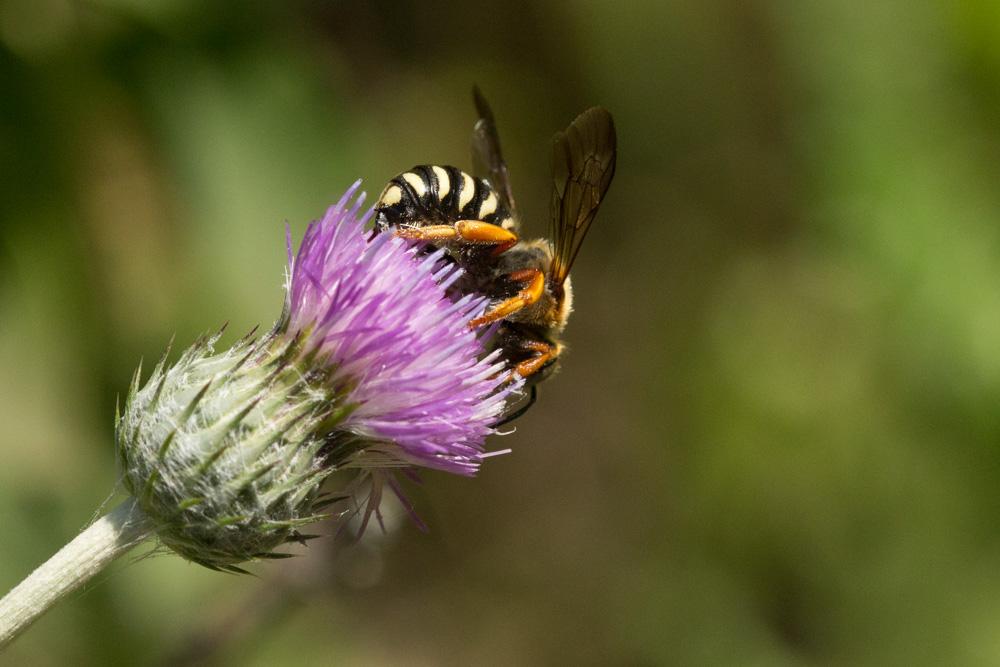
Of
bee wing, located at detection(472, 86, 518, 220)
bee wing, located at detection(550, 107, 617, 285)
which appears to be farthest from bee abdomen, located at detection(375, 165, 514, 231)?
bee wing, located at detection(472, 86, 518, 220)

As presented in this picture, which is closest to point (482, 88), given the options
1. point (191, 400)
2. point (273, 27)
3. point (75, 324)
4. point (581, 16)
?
point (581, 16)

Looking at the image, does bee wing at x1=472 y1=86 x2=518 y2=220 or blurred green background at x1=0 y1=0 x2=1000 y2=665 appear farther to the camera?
blurred green background at x1=0 y1=0 x2=1000 y2=665

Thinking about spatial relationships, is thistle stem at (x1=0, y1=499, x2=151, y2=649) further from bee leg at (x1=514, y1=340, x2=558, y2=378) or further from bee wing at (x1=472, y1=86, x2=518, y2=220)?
bee wing at (x1=472, y1=86, x2=518, y2=220)

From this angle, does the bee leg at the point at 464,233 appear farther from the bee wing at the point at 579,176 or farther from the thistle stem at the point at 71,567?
the thistle stem at the point at 71,567

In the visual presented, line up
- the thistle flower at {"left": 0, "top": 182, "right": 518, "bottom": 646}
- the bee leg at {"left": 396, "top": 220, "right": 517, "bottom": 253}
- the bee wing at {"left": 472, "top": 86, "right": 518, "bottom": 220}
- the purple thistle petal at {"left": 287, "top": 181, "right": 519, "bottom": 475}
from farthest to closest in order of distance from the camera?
the bee wing at {"left": 472, "top": 86, "right": 518, "bottom": 220}
the bee leg at {"left": 396, "top": 220, "right": 517, "bottom": 253}
the purple thistle petal at {"left": 287, "top": 181, "right": 519, "bottom": 475}
the thistle flower at {"left": 0, "top": 182, "right": 518, "bottom": 646}

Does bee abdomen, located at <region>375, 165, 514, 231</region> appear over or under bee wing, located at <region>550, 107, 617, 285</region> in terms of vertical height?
over

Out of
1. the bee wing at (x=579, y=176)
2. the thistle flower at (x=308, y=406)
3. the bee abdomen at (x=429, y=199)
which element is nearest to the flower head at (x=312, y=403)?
the thistle flower at (x=308, y=406)
